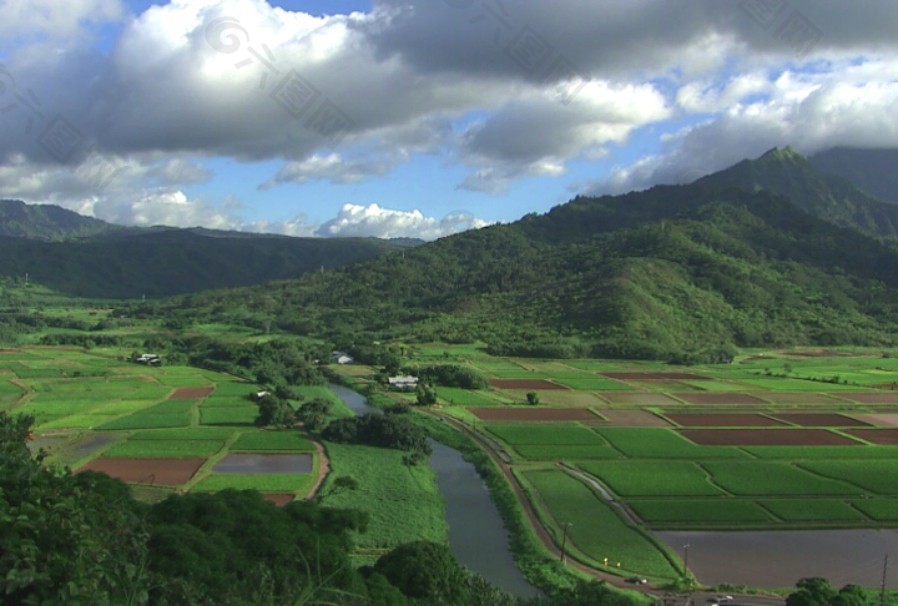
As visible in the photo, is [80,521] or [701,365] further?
[701,365]

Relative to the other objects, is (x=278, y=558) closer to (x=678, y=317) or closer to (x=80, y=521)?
(x=80, y=521)

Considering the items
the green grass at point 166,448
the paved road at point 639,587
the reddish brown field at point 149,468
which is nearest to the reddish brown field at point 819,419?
the paved road at point 639,587

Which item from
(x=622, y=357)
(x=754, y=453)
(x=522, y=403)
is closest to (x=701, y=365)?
(x=622, y=357)

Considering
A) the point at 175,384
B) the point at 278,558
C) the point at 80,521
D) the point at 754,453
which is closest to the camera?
Answer: the point at 80,521

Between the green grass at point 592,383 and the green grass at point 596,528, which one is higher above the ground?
the green grass at point 592,383

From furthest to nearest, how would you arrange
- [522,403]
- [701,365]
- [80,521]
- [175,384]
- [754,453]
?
[701,365] → [175,384] → [522,403] → [754,453] → [80,521]

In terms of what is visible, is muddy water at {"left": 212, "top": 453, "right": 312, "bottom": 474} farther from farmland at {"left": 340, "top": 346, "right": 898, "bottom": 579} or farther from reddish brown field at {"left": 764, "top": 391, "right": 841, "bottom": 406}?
reddish brown field at {"left": 764, "top": 391, "right": 841, "bottom": 406}

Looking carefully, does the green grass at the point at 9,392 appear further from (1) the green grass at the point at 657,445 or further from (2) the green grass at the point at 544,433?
(1) the green grass at the point at 657,445
